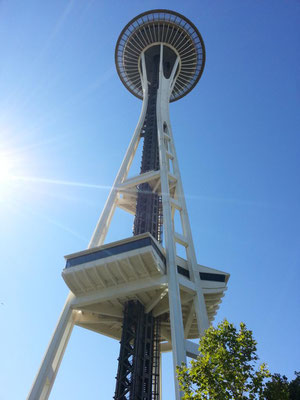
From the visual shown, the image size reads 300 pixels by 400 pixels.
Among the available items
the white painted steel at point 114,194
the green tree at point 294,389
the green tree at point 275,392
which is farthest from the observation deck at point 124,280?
the green tree at point 275,392

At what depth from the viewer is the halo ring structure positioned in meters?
45.3

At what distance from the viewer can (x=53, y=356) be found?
19.6 m

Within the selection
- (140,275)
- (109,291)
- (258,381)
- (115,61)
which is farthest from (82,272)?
(115,61)

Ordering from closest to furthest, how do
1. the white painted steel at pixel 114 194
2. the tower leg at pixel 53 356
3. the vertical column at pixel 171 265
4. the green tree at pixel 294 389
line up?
the green tree at pixel 294 389 → the vertical column at pixel 171 265 → the tower leg at pixel 53 356 → the white painted steel at pixel 114 194

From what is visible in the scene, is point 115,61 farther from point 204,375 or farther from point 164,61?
point 204,375

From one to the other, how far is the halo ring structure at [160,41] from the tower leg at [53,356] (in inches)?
1421

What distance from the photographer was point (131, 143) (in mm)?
34781

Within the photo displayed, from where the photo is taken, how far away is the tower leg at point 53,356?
18.2 metres

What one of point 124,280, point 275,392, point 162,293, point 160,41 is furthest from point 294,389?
point 160,41

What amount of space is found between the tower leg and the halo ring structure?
36084 mm

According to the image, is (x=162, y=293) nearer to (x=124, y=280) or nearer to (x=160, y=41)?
(x=124, y=280)

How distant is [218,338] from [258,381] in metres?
1.89

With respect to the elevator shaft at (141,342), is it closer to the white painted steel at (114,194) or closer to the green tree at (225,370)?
the white painted steel at (114,194)

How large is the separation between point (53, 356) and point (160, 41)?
41.6m
